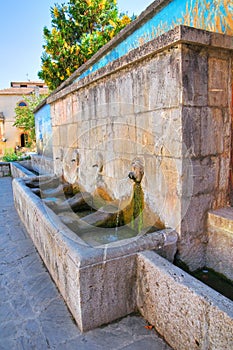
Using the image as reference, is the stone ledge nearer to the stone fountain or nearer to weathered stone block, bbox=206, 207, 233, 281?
the stone fountain

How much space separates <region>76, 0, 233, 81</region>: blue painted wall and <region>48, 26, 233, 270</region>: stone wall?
375 millimetres

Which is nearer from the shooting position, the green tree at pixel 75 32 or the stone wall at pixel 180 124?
the stone wall at pixel 180 124

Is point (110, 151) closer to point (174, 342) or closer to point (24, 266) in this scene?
point (24, 266)

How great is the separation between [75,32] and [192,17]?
396 inches

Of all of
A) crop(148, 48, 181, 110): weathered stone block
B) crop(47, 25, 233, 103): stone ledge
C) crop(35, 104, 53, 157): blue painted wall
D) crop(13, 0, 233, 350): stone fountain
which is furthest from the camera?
crop(35, 104, 53, 157): blue painted wall

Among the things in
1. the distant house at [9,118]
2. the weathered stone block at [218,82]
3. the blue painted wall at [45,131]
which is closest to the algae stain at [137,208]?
the weathered stone block at [218,82]

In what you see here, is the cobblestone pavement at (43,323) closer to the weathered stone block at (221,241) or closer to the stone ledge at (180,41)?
the weathered stone block at (221,241)

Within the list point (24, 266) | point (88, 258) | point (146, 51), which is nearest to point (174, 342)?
point (88, 258)

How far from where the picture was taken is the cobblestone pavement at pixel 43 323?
5.56 feet

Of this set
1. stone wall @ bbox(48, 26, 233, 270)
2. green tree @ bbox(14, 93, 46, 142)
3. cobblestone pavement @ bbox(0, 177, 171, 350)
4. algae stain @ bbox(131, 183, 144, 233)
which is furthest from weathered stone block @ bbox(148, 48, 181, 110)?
green tree @ bbox(14, 93, 46, 142)

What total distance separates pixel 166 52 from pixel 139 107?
580 mm

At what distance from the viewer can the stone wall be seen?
6.35 feet

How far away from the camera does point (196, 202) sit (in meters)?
2.10

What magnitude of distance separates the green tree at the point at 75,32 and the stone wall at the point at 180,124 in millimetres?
8489
